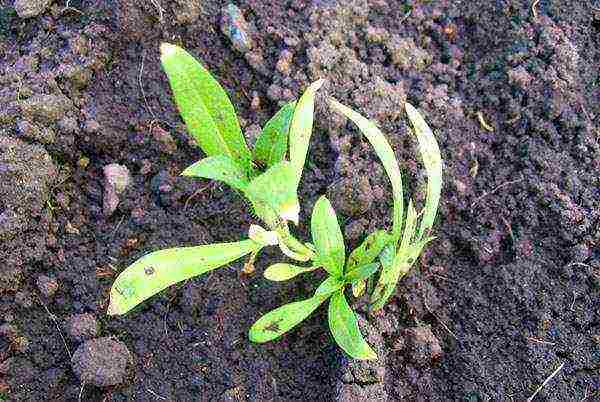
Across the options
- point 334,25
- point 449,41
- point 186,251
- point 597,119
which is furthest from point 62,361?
point 597,119

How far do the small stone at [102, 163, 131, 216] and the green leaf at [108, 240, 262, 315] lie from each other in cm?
45

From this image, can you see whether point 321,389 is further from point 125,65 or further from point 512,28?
point 512,28

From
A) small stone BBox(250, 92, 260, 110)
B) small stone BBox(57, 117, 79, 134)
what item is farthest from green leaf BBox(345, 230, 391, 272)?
small stone BBox(57, 117, 79, 134)

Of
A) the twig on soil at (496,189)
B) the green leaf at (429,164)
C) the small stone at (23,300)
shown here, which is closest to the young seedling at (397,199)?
the green leaf at (429,164)

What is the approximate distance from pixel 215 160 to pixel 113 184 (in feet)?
1.96

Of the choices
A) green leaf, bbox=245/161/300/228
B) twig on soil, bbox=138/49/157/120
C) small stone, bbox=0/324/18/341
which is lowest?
small stone, bbox=0/324/18/341

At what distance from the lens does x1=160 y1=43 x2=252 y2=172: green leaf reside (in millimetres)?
1485

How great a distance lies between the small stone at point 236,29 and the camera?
2.10 m

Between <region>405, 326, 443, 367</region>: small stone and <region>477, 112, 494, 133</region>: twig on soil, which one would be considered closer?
<region>405, 326, 443, 367</region>: small stone

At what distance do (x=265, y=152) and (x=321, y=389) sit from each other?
1.97 ft

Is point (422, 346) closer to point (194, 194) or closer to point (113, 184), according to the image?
point (194, 194)

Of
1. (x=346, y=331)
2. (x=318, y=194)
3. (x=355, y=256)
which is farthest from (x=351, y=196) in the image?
(x=346, y=331)

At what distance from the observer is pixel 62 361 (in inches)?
67.6

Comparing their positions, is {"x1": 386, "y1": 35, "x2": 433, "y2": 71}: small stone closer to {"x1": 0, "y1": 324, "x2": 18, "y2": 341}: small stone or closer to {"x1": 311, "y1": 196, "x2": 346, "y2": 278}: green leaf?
{"x1": 311, "y1": 196, "x2": 346, "y2": 278}: green leaf
